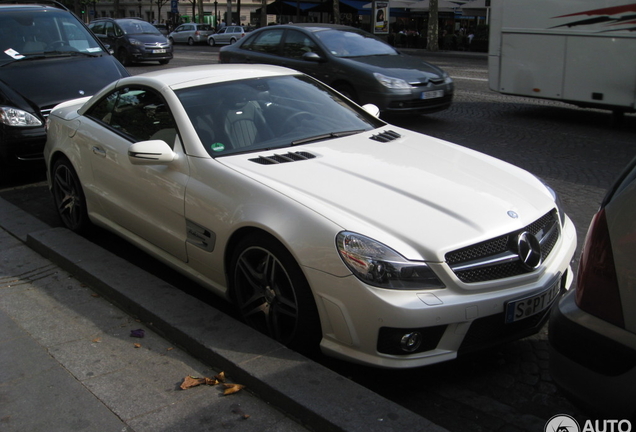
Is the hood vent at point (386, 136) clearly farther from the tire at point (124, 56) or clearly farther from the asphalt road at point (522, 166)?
the tire at point (124, 56)

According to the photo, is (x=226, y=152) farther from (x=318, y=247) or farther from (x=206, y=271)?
(x=318, y=247)

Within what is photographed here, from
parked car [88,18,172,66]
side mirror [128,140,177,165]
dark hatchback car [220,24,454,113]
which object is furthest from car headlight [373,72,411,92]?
parked car [88,18,172,66]

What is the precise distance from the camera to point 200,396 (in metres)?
3.21

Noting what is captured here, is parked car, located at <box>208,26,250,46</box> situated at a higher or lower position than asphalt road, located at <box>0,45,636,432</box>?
higher

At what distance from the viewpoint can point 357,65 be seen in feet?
35.1

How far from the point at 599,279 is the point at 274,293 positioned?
1734mm

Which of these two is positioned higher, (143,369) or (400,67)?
(400,67)

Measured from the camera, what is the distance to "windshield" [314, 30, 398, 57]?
11227mm

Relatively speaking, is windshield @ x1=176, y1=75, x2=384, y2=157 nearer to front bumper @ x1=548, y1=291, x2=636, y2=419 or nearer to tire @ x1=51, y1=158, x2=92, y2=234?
tire @ x1=51, y1=158, x2=92, y2=234

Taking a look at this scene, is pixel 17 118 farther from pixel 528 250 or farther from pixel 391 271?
pixel 528 250

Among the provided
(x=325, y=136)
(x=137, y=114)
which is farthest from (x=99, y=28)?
(x=325, y=136)

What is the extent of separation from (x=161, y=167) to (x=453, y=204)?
6.31ft

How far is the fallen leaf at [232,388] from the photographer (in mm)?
3217

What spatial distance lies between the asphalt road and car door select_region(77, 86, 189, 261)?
20.1 inches
